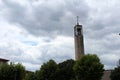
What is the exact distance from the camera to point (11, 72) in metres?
79.1

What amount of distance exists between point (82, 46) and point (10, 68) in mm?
33231

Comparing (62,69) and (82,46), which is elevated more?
(82,46)

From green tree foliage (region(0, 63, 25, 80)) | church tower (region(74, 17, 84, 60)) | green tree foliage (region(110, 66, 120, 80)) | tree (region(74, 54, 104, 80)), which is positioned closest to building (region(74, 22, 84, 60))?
church tower (region(74, 17, 84, 60))

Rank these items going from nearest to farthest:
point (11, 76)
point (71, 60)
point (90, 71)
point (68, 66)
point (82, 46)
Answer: point (90, 71) → point (11, 76) → point (68, 66) → point (71, 60) → point (82, 46)

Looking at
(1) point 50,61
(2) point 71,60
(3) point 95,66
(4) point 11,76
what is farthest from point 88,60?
(2) point 71,60

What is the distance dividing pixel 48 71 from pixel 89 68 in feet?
45.2

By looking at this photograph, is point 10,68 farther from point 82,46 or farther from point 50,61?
point 82,46

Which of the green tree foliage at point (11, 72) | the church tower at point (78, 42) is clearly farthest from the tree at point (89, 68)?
the church tower at point (78, 42)

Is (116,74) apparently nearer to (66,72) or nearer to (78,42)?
(66,72)

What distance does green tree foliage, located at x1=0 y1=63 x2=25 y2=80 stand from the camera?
7822cm

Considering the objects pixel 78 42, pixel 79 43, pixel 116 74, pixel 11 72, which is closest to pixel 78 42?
pixel 78 42

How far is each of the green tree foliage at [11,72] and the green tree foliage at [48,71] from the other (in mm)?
4649

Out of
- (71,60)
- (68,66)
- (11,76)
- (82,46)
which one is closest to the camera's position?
(11,76)

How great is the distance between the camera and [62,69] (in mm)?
90688
